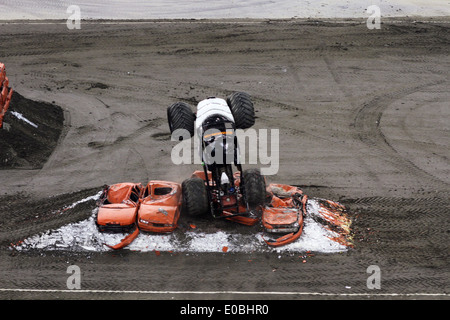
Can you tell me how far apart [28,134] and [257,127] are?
8120 millimetres

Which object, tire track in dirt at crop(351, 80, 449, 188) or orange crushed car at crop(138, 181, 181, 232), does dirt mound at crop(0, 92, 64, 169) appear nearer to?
orange crushed car at crop(138, 181, 181, 232)

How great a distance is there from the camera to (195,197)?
13250mm

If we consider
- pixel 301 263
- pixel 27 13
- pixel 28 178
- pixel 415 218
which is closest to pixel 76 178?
pixel 28 178

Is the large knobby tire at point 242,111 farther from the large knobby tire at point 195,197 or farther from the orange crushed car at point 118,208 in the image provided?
the orange crushed car at point 118,208

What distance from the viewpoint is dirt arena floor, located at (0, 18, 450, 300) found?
1207cm

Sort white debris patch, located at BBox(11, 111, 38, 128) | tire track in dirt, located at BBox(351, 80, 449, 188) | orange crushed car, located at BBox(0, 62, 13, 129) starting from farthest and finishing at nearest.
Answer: white debris patch, located at BBox(11, 111, 38, 128) → orange crushed car, located at BBox(0, 62, 13, 129) → tire track in dirt, located at BBox(351, 80, 449, 188)

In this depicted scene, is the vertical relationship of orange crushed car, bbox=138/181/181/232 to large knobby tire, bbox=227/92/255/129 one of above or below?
below

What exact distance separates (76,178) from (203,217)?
4.84 meters

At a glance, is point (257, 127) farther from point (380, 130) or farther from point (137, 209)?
point (137, 209)

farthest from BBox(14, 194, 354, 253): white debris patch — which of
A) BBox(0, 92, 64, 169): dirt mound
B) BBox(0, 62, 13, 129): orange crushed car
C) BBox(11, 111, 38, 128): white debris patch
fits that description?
BBox(11, 111, 38, 128): white debris patch

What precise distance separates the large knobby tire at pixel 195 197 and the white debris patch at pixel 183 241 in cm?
54

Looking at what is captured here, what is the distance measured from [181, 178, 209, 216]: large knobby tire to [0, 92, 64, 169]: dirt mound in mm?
6092

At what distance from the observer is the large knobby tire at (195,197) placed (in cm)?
1325

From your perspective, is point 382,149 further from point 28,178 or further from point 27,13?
point 27,13
